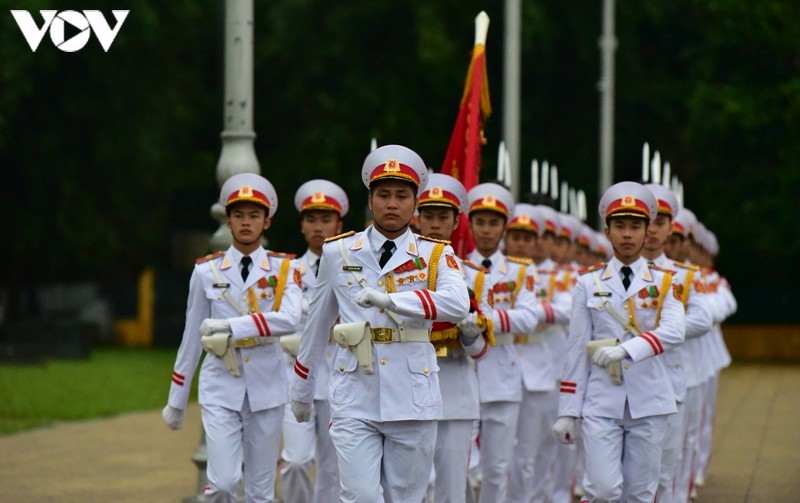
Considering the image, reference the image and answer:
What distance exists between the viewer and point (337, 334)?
26.4 feet

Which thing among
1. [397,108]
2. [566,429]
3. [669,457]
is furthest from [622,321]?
[397,108]

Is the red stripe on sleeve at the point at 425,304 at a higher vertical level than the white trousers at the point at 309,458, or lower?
higher

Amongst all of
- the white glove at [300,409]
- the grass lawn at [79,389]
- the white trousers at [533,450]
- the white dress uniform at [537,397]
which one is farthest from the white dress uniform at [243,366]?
the grass lawn at [79,389]

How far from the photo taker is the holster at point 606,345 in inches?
376

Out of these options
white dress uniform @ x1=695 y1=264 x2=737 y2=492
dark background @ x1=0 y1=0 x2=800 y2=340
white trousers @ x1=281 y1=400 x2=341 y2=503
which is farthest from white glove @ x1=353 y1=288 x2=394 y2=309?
dark background @ x1=0 y1=0 x2=800 y2=340

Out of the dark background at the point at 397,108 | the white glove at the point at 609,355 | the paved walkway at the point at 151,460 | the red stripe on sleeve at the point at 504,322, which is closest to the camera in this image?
the white glove at the point at 609,355

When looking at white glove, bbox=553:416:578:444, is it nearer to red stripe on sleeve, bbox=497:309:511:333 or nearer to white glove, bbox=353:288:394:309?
red stripe on sleeve, bbox=497:309:511:333

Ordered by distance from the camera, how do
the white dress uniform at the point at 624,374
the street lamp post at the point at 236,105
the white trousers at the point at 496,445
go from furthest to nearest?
the street lamp post at the point at 236,105, the white trousers at the point at 496,445, the white dress uniform at the point at 624,374

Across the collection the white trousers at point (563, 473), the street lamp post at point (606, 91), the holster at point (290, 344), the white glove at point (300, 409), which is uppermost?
the street lamp post at point (606, 91)

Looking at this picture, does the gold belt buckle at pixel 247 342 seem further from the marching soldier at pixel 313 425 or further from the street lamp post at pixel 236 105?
the street lamp post at pixel 236 105

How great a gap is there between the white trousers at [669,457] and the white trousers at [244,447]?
225 centimetres

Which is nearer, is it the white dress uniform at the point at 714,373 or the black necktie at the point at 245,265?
the black necktie at the point at 245,265

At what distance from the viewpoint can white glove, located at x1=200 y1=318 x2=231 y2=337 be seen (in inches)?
381

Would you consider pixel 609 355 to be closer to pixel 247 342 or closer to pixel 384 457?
pixel 384 457
